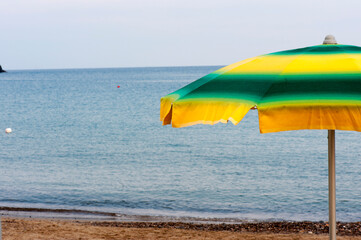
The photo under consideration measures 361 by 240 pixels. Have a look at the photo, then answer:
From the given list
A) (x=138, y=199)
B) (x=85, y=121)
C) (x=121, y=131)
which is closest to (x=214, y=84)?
(x=138, y=199)

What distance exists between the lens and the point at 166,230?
393 inches

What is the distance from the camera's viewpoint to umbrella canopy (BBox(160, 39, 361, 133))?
333 cm

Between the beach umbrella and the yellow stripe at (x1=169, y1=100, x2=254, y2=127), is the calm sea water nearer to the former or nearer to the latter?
the beach umbrella

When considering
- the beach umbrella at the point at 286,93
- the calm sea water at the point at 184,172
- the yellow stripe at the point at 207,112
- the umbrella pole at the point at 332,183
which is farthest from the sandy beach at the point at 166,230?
the yellow stripe at the point at 207,112

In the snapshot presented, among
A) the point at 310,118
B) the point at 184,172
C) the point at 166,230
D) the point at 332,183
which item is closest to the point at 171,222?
the point at 166,230

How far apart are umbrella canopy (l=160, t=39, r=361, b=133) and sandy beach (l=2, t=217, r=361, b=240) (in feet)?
18.8

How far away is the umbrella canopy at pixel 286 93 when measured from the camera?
10.9ft

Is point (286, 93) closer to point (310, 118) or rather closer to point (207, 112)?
point (310, 118)

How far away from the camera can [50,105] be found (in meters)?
60.1

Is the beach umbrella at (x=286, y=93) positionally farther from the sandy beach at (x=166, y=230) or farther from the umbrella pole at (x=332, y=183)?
the sandy beach at (x=166, y=230)

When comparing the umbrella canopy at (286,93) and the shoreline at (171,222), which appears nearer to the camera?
the umbrella canopy at (286,93)

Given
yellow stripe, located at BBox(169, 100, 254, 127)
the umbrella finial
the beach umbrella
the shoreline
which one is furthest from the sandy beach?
yellow stripe, located at BBox(169, 100, 254, 127)

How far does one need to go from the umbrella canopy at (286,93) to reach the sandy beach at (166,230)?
573 cm

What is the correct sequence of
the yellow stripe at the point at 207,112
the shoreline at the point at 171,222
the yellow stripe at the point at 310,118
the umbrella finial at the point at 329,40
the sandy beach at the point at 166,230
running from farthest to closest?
the shoreline at the point at 171,222
the sandy beach at the point at 166,230
the umbrella finial at the point at 329,40
the yellow stripe at the point at 207,112
the yellow stripe at the point at 310,118
